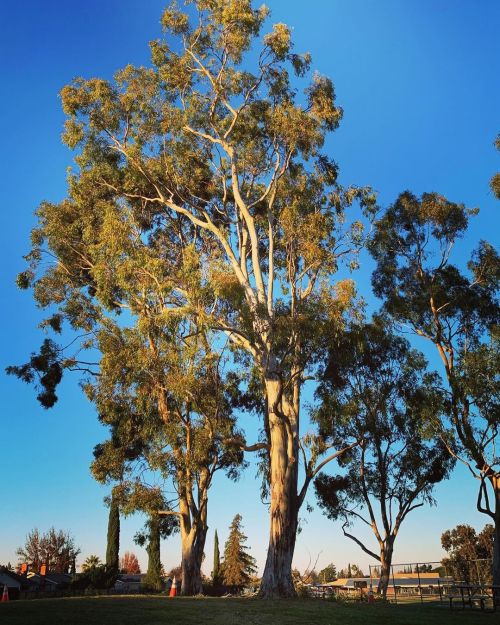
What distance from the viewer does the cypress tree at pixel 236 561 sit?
4106 centimetres

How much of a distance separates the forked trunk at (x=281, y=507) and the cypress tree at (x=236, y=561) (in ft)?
101

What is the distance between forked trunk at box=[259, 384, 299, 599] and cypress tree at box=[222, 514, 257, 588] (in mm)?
30806

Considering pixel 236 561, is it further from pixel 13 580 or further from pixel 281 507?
pixel 281 507

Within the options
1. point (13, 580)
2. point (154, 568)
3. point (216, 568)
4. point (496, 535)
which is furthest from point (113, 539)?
point (496, 535)

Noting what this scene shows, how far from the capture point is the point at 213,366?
55.4 feet

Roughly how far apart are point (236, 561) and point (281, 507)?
1248 inches

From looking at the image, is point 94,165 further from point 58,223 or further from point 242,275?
point 242,275

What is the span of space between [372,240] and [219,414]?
7.74 m

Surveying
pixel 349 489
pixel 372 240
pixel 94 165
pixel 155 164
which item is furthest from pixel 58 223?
pixel 349 489

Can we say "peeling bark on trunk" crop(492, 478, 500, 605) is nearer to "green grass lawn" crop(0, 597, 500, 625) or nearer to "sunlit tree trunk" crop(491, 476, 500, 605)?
"sunlit tree trunk" crop(491, 476, 500, 605)

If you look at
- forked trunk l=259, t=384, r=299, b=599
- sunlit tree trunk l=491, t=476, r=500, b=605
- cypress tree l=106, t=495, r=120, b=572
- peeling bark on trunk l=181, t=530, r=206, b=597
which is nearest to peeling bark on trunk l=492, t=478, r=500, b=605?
sunlit tree trunk l=491, t=476, r=500, b=605

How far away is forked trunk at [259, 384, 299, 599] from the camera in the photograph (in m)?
12.8

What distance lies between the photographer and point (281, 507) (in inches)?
528

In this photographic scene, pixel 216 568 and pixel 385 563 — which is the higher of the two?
pixel 385 563
